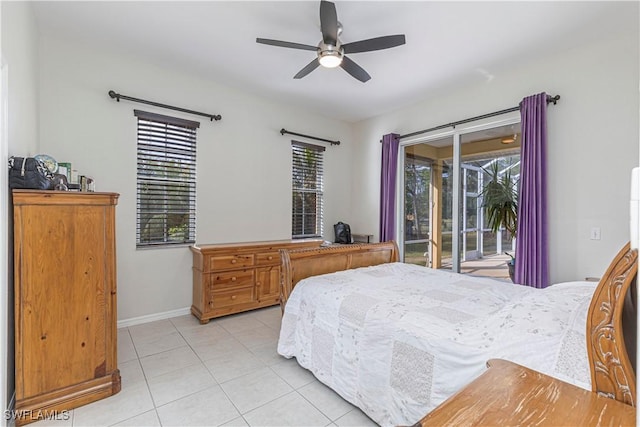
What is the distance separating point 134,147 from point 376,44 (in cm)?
270

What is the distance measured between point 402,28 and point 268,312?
132 inches

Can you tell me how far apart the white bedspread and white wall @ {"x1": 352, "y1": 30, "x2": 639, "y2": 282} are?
1.12 metres

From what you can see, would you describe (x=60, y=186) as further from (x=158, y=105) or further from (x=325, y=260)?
(x=325, y=260)

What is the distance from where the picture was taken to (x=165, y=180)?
3518mm

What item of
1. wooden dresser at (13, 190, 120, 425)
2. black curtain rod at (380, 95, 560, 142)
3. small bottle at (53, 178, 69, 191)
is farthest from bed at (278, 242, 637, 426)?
black curtain rod at (380, 95, 560, 142)

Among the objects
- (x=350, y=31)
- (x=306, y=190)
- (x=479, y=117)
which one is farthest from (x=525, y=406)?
(x=306, y=190)

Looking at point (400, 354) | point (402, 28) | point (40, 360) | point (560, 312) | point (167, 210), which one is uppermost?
point (402, 28)

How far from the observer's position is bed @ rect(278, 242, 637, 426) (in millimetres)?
845

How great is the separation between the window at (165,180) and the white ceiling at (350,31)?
0.70 meters

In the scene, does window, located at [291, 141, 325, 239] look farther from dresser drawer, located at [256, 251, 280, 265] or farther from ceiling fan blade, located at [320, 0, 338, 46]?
ceiling fan blade, located at [320, 0, 338, 46]

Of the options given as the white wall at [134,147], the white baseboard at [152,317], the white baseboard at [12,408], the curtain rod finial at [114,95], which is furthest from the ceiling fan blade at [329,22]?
the white baseboard at [152,317]

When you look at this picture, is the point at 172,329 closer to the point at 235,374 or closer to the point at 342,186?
the point at 235,374

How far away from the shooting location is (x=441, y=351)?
1.50 m

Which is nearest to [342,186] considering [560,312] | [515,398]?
[560,312]
